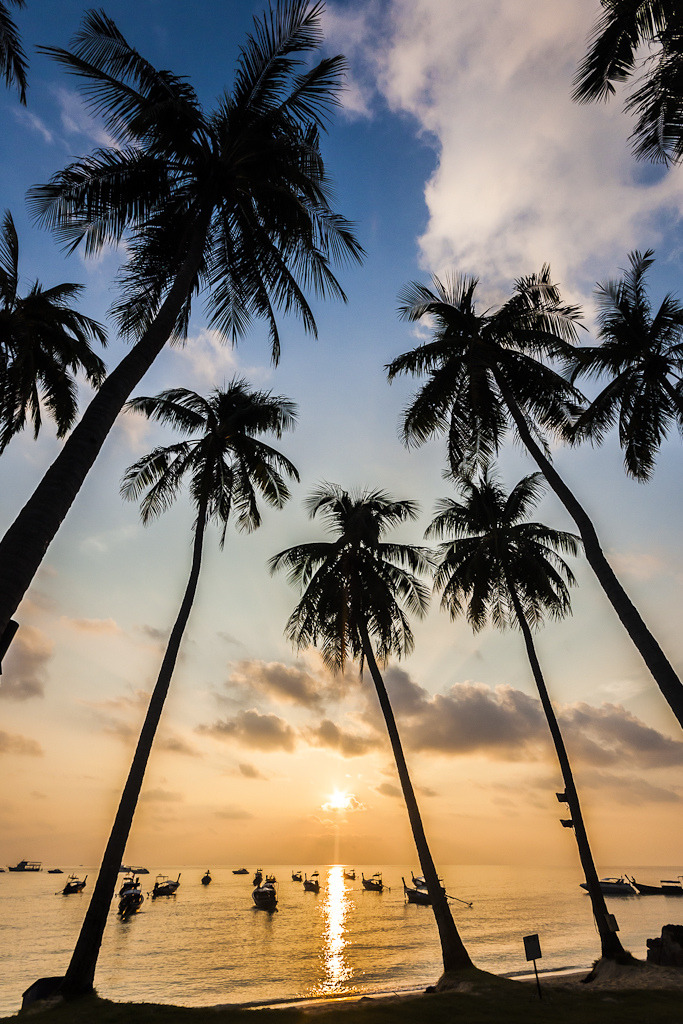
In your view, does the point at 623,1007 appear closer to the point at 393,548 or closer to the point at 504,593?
the point at 504,593

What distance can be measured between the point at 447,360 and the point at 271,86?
30.2 feet

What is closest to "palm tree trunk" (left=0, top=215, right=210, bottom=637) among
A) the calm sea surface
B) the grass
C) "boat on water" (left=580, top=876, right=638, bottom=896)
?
the grass

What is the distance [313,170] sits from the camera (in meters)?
11.2

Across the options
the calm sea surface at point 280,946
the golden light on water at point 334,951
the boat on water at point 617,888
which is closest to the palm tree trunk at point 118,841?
the calm sea surface at point 280,946

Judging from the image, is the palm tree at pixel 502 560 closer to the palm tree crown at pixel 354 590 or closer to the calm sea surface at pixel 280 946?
the palm tree crown at pixel 354 590

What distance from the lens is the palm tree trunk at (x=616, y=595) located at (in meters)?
11.0

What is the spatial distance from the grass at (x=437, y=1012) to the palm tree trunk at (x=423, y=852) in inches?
103

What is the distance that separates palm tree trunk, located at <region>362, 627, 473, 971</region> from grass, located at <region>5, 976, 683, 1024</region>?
103 inches

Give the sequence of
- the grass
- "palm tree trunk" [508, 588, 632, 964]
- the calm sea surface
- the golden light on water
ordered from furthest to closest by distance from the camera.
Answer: the golden light on water
the calm sea surface
"palm tree trunk" [508, 588, 632, 964]
the grass

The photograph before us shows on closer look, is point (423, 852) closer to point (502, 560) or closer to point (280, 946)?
point (502, 560)

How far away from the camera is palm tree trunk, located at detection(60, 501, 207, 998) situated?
38.8ft

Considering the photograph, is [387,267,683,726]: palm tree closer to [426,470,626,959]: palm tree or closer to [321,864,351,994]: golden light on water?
[426,470,626,959]: palm tree

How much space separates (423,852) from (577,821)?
483 cm

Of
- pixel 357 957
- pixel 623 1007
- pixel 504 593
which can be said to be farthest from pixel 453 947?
pixel 357 957
